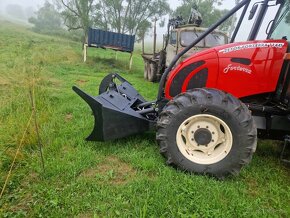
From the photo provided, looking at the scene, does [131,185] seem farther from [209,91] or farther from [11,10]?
[11,10]

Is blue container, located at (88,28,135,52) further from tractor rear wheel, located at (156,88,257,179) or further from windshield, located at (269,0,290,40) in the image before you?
tractor rear wheel, located at (156,88,257,179)

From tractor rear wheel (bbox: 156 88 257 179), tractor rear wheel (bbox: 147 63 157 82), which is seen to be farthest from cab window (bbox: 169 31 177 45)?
tractor rear wheel (bbox: 156 88 257 179)

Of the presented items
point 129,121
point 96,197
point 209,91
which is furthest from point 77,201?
point 209,91

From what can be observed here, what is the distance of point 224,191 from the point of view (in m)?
3.07

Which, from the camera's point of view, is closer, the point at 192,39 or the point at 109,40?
the point at 192,39

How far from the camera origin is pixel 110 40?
15.3m

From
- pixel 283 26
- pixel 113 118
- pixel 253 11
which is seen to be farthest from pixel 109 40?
pixel 283 26

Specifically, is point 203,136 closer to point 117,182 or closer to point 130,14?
point 117,182

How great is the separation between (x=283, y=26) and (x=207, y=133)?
5.56 feet

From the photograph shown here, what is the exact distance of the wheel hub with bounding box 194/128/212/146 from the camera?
131 inches

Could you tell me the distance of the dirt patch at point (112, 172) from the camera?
10.6ft

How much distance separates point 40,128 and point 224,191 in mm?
2861

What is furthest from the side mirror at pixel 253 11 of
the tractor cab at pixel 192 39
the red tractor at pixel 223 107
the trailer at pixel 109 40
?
the trailer at pixel 109 40

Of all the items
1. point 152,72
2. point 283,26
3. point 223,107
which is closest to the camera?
point 223,107
